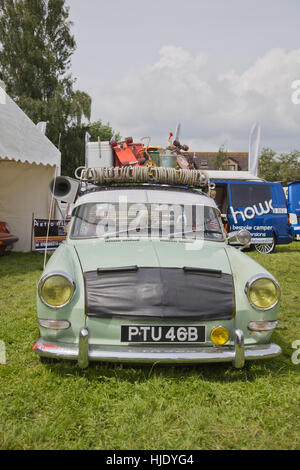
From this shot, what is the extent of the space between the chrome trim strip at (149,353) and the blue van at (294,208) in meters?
9.15

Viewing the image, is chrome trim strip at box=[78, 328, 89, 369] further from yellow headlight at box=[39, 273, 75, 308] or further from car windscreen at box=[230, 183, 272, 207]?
car windscreen at box=[230, 183, 272, 207]

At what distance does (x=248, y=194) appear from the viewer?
10.4 m

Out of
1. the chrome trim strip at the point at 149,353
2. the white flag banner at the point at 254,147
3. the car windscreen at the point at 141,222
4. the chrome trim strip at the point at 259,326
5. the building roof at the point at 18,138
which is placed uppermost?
the white flag banner at the point at 254,147

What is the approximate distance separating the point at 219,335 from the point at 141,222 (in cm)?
143

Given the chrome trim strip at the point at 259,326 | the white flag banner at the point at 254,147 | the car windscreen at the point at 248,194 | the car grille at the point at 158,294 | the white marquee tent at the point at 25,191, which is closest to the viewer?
the car grille at the point at 158,294

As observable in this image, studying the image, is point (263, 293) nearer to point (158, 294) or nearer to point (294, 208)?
point (158, 294)

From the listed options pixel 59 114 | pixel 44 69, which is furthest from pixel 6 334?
pixel 44 69

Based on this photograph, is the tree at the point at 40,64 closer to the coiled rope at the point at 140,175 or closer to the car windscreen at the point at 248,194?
the car windscreen at the point at 248,194

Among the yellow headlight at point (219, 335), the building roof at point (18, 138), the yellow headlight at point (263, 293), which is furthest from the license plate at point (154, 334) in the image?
the building roof at point (18, 138)

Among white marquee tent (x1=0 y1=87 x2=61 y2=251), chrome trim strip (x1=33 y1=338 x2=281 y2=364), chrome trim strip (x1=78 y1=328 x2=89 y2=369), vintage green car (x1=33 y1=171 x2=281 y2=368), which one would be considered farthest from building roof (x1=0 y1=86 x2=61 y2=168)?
chrome trim strip (x1=78 y1=328 x2=89 y2=369)

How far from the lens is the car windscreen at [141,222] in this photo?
357 cm

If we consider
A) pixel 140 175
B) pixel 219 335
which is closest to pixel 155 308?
pixel 219 335

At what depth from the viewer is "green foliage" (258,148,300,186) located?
38.9 m

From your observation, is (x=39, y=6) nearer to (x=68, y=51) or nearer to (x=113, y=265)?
(x=68, y=51)
